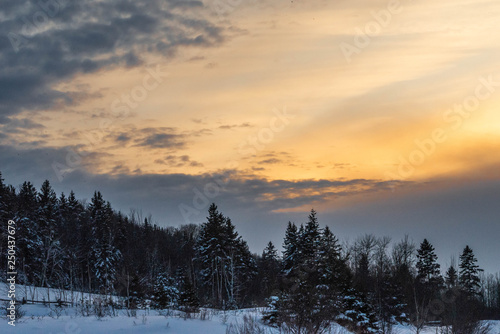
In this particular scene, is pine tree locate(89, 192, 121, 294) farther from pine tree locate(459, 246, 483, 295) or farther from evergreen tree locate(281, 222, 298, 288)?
pine tree locate(459, 246, 483, 295)

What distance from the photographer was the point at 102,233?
232 ft

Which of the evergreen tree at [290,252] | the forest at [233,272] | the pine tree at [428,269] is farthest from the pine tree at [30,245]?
the pine tree at [428,269]

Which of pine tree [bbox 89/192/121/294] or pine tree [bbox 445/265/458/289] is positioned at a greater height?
pine tree [bbox 89/192/121/294]

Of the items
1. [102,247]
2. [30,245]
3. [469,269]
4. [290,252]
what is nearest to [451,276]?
[469,269]

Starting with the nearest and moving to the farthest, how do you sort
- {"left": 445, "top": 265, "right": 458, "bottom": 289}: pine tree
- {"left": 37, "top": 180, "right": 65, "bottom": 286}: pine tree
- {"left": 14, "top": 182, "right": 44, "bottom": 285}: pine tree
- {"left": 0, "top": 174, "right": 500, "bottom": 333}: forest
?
{"left": 0, "top": 174, "right": 500, "bottom": 333}: forest → {"left": 14, "top": 182, "right": 44, "bottom": 285}: pine tree → {"left": 37, "top": 180, "right": 65, "bottom": 286}: pine tree → {"left": 445, "top": 265, "right": 458, "bottom": 289}: pine tree

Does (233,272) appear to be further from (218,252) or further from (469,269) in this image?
(469,269)

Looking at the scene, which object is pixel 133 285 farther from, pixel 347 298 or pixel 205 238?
pixel 205 238

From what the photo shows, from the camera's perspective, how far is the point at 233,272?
182 ft

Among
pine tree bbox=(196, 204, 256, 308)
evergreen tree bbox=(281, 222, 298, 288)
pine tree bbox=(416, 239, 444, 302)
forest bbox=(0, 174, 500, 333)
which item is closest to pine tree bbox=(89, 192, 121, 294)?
forest bbox=(0, 174, 500, 333)

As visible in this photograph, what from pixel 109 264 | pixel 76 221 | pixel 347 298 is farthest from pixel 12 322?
pixel 76 221

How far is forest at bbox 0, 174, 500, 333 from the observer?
35.2 meters

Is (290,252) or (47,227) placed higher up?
(47,227)

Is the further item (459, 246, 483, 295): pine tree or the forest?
(459, 246, 483, 295): pine tree

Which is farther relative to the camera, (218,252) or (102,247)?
(102,247)
